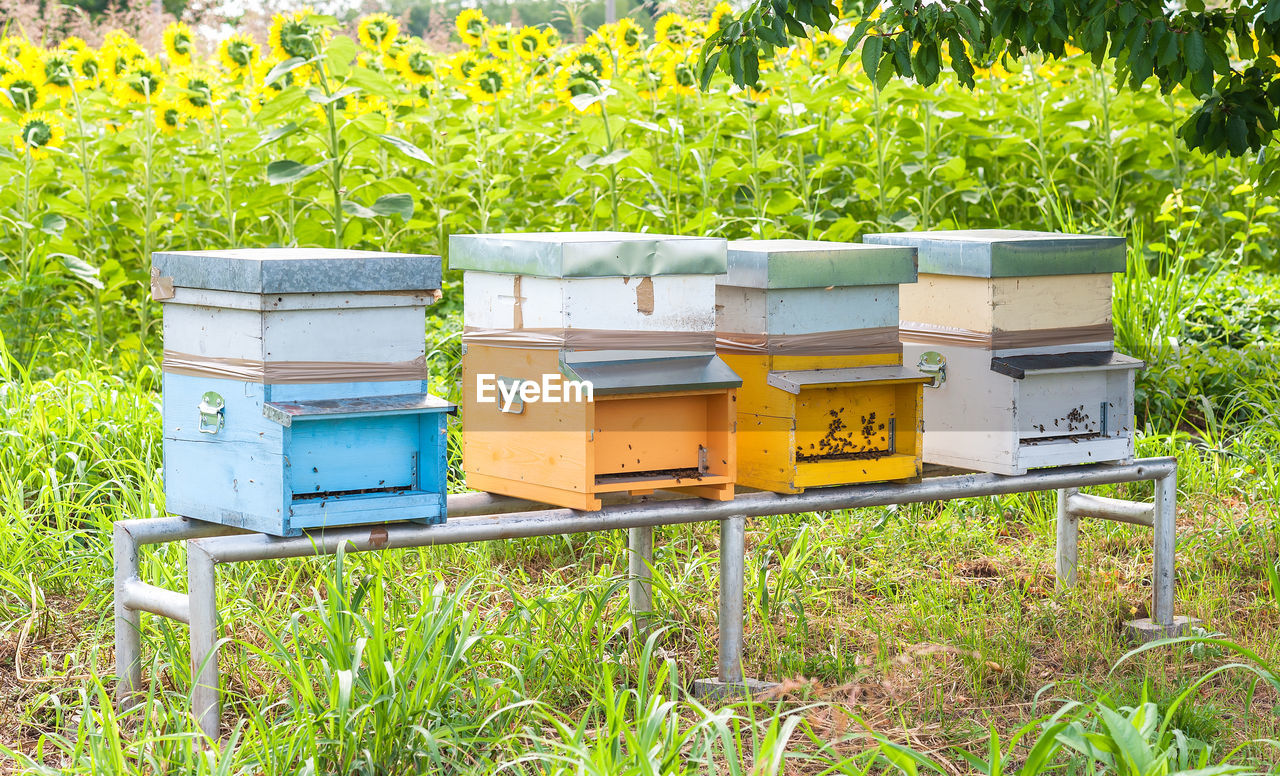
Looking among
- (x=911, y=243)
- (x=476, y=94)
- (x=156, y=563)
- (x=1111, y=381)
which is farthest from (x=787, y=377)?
(x=476, y=94)

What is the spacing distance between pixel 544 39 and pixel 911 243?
3.63 meters

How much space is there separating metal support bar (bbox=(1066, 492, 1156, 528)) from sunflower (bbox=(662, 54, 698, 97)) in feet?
9.49

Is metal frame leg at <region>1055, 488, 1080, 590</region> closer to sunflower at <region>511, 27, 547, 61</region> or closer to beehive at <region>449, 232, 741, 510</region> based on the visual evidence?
beehive at <region>449, 232, 741, 510</region>

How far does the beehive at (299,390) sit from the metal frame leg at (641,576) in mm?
812

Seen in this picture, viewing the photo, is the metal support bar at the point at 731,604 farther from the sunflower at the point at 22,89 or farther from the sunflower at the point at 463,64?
the sunflower at the point at 22,89

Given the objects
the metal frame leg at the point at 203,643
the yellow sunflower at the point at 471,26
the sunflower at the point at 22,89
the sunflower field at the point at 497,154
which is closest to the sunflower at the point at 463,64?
the sunflower field at the point at 497,154

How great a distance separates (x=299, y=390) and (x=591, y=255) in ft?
2.03

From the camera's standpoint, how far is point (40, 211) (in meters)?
5.68

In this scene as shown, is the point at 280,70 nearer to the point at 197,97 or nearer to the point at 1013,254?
the point at 197,97

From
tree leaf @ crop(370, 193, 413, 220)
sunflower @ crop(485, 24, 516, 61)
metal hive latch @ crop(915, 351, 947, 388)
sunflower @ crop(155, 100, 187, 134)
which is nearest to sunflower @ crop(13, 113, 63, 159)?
sunflower @ crop(155, 100, 187, 134)

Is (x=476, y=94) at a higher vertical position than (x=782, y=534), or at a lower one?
higher

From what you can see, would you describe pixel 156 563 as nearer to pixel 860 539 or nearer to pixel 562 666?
pixel 562 666

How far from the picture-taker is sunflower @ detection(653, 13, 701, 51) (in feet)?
21.5

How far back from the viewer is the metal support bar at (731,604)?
3.02 metres
